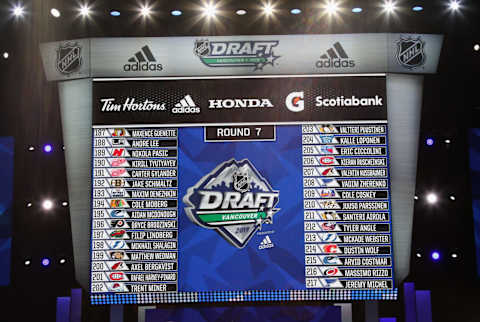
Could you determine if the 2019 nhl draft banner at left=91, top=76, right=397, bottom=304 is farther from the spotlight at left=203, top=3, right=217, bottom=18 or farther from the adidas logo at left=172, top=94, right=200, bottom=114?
the spotlight at left=203, top=3, right=217, bottom=18

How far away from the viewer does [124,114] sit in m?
4.68

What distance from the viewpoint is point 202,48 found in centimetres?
477

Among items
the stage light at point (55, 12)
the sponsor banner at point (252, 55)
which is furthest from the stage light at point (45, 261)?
the stage light at point (55, 12)

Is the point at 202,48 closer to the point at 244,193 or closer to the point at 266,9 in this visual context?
the point at 266,9

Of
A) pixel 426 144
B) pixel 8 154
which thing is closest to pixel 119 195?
pixel 8 154

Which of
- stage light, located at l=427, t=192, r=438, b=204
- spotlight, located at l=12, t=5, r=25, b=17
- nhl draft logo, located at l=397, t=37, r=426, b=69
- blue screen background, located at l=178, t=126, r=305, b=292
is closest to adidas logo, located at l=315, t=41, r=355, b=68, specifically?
nhl draft logo, located at l=397, t=37, r=426, b=69

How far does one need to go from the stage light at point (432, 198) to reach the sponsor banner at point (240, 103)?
0.84 metres

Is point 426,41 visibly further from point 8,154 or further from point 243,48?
point 8,154

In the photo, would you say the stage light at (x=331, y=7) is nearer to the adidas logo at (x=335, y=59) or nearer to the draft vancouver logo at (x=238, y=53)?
A: the adidas logo at (x=335, y=59)

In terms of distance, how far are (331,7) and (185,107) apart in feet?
6.13

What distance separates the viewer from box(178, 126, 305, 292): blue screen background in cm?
453

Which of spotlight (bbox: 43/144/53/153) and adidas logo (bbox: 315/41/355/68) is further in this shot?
spotlight (bbox: 43/144/53/153)

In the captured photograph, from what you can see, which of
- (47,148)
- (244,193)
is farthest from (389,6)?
(47,148)

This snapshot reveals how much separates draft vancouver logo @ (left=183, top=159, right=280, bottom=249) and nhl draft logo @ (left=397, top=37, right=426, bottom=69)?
1.91 m
